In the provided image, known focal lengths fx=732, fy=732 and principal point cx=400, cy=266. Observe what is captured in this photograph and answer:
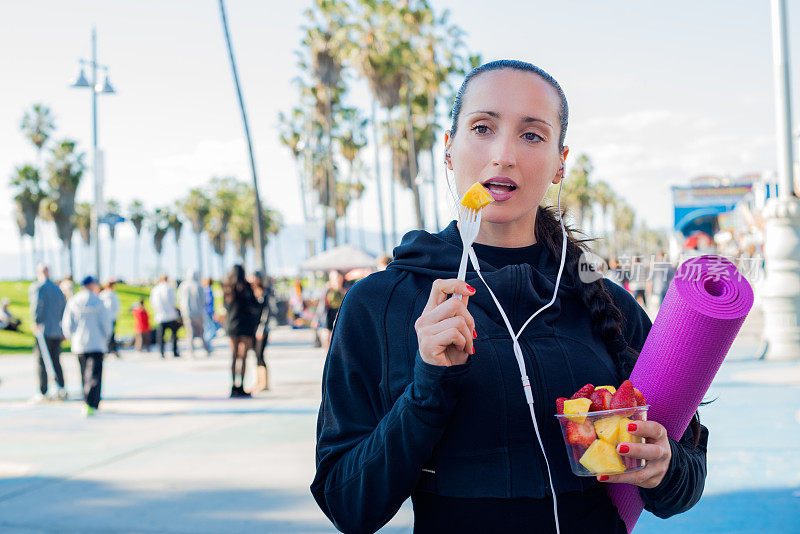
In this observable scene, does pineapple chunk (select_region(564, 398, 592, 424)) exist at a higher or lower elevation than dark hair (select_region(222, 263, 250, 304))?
lower

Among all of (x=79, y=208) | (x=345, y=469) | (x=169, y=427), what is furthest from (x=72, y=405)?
(x=79, y=208)

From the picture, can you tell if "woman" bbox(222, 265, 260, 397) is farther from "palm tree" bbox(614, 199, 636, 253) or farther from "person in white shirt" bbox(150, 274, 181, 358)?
"palm tree" bbox(614, 199, 636, 253)

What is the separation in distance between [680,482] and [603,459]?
270mm

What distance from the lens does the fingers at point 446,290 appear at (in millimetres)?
1346

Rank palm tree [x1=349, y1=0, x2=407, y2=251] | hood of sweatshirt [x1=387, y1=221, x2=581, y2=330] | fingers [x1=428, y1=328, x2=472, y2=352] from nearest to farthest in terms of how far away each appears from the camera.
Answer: fingers [x1=428, y1=328, x2=472, y2=352]
hood of sweatshirt [x1=387, y1=221, x2=581, y2=330]
palm tree [x1=349, y1=0, x2=407, y2=251]

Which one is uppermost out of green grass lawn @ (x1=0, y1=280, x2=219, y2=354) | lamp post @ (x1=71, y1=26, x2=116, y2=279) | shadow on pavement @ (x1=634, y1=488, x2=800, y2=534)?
lamp post @ (x1=71, y1=26, x2=116, y2=279)

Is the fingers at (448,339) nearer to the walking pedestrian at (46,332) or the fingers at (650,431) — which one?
the fingers at (650,431)

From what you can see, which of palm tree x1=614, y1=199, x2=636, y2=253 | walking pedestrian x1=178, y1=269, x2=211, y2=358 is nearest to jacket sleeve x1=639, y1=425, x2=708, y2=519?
walking pedestrian x1=178, y1=269, x2=211, y2=358

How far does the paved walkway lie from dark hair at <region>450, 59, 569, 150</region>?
3722mm

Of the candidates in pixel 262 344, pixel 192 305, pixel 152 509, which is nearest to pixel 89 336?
pixel 262 344

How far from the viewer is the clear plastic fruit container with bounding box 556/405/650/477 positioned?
1.39 metres

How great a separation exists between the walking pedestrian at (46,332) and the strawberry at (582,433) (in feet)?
35.0

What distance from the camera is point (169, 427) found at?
27.4 feet

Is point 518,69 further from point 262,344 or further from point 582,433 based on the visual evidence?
point 262,344
